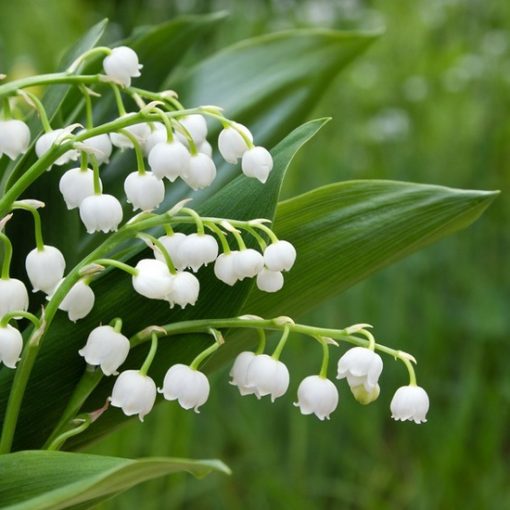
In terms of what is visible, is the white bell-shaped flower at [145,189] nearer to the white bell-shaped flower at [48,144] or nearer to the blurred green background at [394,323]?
the white bell-shaped flower at [48,144]

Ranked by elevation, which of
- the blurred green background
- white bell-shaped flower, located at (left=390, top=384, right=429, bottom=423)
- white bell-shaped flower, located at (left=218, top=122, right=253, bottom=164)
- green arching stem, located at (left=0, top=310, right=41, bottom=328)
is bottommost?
the blurred green background

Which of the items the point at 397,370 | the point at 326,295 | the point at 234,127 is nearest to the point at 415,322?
the point at 397,370

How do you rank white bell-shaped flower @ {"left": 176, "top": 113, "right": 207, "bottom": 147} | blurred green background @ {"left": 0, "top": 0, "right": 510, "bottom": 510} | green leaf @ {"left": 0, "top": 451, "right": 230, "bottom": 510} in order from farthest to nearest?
blurred green background @ {"left": 0, "top": 0, "right": 510, "bottom": 510}, white bell-shaped flower @ {"left": 176, "top": 113, "right": 207, "bottom": 147}, green leaf @ {"left": 0, "top": 451, "right": 230, "bottom": 510}

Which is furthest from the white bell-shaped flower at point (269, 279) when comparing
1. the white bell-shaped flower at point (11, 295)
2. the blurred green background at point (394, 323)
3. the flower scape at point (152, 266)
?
the blurred green background at point (394, 323)

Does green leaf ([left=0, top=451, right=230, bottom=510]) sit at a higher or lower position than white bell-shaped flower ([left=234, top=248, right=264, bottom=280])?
lower

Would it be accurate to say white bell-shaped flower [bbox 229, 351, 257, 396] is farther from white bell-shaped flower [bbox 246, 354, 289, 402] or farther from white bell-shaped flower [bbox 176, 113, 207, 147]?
white bell-shaped flower [bbox 176, 113, 207, 147]

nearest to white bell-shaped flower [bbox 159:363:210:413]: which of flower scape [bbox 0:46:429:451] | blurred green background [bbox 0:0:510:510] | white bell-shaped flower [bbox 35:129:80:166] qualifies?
flower scape [bbox 0:46:429:451]

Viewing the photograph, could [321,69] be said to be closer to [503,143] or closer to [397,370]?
[397,370]
